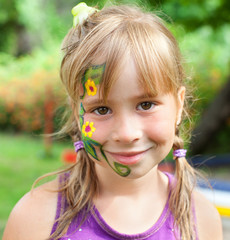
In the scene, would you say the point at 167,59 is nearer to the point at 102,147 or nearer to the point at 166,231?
the point at 102,147

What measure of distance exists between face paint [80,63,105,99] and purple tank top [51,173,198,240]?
1.70 feet

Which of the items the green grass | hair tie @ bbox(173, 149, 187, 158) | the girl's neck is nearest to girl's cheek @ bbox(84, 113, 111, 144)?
the girl's neck

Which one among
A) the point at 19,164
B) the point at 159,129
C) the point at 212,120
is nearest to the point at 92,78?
the point at 159,129

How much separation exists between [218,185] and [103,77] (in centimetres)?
270

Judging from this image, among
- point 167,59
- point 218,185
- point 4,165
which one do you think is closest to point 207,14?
point 218,185

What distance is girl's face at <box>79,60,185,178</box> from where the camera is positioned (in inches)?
54.7

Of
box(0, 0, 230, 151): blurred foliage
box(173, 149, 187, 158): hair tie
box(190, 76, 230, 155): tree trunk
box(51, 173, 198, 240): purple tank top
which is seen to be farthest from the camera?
box(190, 76, 230, 155): tree trunk

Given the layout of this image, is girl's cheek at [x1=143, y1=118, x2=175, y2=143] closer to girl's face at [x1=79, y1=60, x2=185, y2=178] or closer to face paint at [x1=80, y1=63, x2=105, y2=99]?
girl's face at [x1=79, y1=60, x2=185, y2=178]

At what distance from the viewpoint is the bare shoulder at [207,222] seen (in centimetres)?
173

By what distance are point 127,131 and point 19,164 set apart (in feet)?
18.1

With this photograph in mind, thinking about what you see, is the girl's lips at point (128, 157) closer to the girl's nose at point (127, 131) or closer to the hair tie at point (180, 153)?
the girl's nose at point (127, 131)

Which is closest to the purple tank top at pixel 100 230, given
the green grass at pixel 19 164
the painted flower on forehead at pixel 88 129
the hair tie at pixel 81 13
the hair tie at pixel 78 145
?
the hair tie at pixel 78 145

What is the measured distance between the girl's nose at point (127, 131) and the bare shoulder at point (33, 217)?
0.48 meters

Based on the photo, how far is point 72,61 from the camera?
1514 millimetres
